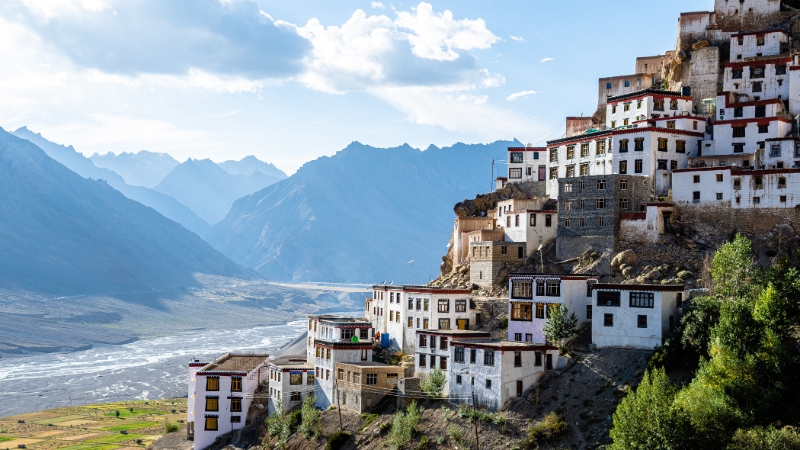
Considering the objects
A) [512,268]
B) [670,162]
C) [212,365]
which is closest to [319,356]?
[212,365]

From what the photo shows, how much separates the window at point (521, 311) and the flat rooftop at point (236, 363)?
27168mm

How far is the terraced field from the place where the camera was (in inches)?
4510

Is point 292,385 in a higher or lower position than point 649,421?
lower

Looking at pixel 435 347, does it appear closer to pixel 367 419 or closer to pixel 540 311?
pixel 367 419

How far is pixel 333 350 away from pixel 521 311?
1659 centimetres

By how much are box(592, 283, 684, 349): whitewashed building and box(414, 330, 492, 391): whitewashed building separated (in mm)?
9936

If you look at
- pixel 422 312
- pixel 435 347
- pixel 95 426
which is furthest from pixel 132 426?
pixel 435 347

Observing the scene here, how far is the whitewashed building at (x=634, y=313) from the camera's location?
6116 cm

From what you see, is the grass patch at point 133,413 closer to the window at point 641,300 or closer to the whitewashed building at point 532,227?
the whitewashed building at point 532,227

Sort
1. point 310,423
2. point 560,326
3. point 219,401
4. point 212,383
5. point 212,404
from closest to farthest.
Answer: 1. point 560,326
2. point 310,423
3. point 212,383
4. point 219,401
5. point 212,404

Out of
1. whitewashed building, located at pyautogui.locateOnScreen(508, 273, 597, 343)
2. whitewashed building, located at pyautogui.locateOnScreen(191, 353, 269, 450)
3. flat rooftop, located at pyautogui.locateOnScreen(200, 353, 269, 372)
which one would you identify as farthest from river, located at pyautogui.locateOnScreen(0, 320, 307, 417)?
whitewashed building, located at pyautogui.locateOnScreen(508, 273, 597, 343)

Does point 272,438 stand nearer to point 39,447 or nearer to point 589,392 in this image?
point 589,392

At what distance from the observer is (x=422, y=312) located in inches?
3076

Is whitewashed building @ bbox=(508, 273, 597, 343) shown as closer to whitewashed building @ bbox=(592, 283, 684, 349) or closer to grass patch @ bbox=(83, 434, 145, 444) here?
whitewashed building @ bbox=(592, 283, 684, 349)
